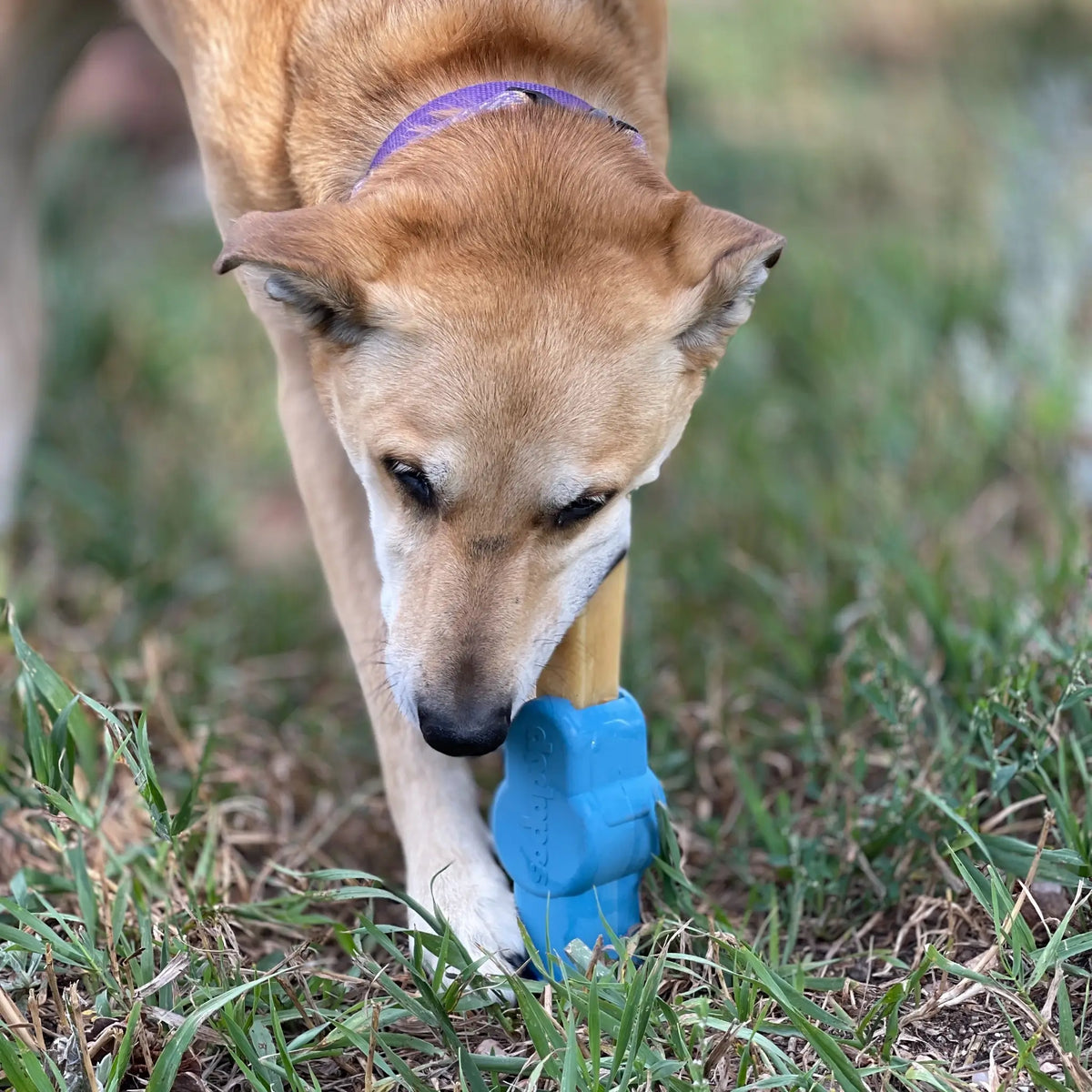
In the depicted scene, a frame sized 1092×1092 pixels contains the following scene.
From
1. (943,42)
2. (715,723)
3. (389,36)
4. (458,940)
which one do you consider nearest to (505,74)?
(389,36)

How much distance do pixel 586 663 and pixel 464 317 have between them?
0.66 meters

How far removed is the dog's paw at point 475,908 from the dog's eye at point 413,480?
664mm

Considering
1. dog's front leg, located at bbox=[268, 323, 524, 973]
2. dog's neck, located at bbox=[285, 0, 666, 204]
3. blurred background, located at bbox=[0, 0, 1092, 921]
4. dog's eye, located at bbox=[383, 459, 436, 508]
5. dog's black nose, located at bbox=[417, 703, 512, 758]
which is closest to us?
dog's black nose, located at bbox=[417, 703, 512, 758]

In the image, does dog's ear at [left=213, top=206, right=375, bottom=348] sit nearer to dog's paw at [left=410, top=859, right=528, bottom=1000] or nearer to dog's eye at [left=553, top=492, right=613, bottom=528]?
dog's eye at [left=553, top=492, right=613, bottom=528]

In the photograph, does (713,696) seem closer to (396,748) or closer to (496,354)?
(396,748)

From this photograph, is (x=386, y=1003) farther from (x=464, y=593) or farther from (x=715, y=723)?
(x=715, y=723)

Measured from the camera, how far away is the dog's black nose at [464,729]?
2.26 meters

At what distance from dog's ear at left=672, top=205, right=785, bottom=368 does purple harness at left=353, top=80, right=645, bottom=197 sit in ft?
0.96

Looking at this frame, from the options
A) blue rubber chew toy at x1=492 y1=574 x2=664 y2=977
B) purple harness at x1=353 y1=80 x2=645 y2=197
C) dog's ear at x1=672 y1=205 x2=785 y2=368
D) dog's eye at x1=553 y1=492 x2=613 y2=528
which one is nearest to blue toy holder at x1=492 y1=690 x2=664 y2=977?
blue rubber chew toy at x1=492 y1=574 x2=664 y2=977

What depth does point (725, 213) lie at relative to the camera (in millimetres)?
2539

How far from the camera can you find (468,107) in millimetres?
2617

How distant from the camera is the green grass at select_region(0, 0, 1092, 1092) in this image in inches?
81.9

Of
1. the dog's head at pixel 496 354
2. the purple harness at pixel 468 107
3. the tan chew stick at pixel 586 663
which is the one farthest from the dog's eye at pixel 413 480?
the purple harness at pixel 468 107

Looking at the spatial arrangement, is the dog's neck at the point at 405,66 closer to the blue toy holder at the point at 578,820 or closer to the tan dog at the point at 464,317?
the tan dog at the point at 464,317
